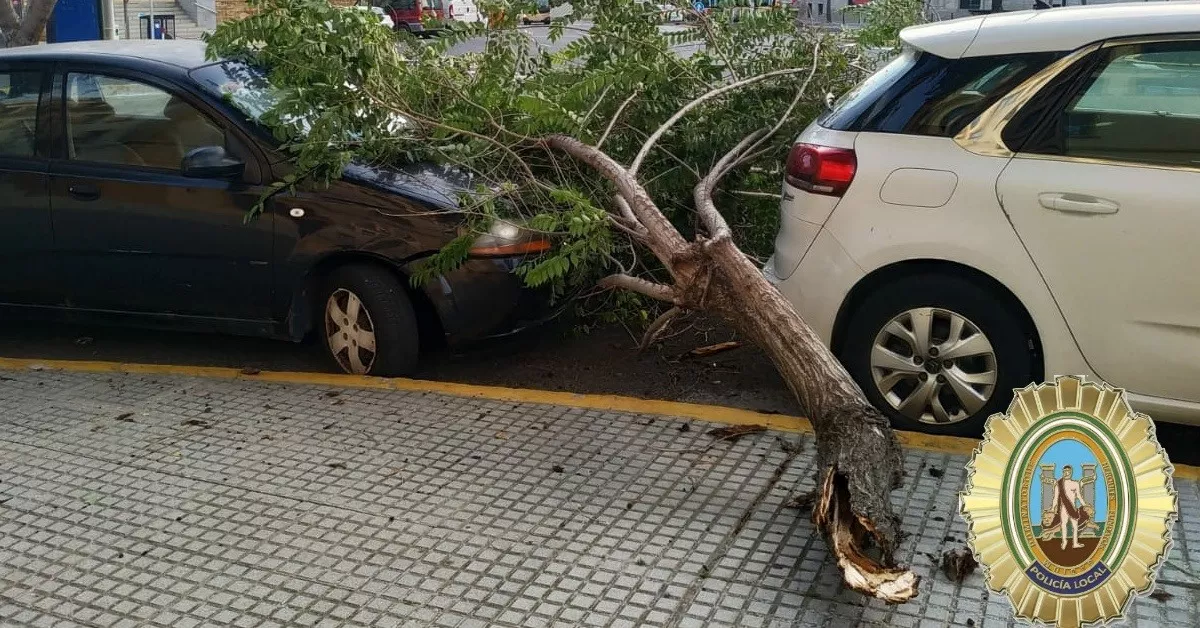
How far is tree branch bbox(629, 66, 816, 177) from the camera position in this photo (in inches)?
240

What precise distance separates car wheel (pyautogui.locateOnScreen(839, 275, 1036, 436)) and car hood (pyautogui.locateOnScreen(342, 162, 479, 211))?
6.38 feet

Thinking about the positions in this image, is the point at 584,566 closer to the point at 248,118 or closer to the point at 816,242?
the point at 816,242

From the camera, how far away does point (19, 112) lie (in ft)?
20.4

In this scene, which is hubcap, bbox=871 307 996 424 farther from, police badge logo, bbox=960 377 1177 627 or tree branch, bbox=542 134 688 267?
police badge logo, bbox=960 377 1177 627

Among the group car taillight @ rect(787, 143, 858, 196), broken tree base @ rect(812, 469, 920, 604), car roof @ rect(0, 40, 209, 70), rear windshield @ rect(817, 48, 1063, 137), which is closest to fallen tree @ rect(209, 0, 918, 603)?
car roof @ rect(0, 40, 209, 70)

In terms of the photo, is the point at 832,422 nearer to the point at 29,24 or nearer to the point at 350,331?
the point at 350,331

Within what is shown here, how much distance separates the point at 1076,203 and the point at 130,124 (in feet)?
14.3

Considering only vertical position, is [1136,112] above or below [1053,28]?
below

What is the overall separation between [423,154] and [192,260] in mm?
1222

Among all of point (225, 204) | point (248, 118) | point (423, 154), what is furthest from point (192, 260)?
point (423, 154)

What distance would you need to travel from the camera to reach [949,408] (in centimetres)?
496

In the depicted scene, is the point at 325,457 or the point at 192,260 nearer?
the point at 325,457

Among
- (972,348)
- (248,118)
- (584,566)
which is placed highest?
(248,118)

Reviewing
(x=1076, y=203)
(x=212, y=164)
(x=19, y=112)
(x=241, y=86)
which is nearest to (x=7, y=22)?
(x=19, y=112)
